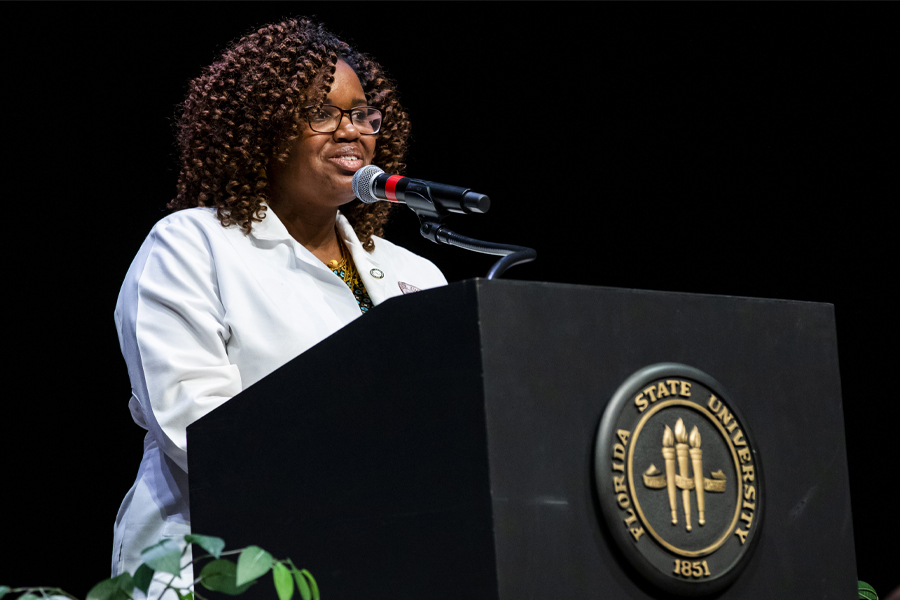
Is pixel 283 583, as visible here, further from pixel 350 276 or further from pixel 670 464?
pixel 350 276

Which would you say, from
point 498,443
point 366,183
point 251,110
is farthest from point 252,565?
point 251,110

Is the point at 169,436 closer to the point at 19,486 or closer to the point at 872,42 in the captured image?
the point at 19,486

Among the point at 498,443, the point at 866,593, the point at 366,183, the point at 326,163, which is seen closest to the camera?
the point at 498,443

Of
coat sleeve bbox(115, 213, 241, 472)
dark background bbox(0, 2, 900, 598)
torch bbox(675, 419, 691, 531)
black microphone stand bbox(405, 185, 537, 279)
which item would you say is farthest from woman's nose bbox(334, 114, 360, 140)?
torch bbox(675, 419, 691, 531)

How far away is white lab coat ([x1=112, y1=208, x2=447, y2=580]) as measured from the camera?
1.58 metres

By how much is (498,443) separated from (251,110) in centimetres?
133

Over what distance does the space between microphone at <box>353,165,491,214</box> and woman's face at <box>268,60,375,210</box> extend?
40cm

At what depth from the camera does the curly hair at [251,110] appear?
1990 millimetres

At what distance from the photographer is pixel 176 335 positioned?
163 cm

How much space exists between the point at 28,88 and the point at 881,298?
2.72 m

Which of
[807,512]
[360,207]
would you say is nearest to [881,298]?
[360,207]

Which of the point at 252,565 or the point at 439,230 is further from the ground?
the point at 439,230

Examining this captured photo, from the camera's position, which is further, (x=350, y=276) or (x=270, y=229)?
(x=350, y=276)

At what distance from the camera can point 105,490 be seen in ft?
9.21
